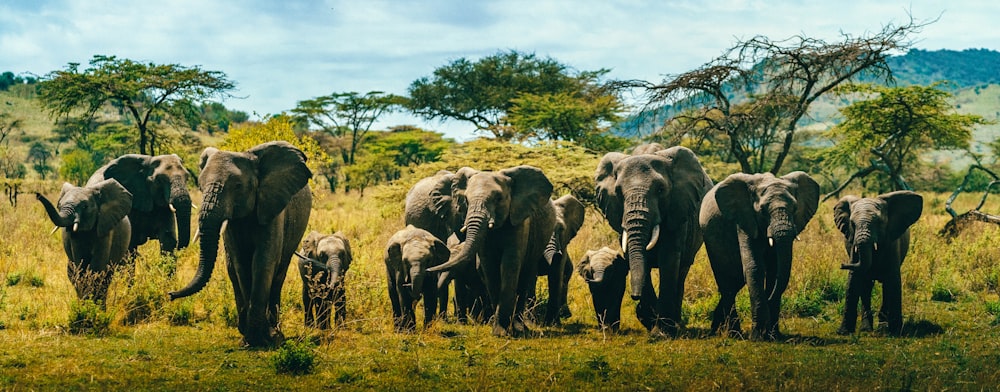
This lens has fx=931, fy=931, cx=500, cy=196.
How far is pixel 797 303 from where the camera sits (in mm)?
12672

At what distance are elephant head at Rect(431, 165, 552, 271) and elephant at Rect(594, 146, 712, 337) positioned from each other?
2.76 feet

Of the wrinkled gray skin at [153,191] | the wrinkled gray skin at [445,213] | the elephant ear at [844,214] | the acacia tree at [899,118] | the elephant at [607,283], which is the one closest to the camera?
the wrinkled gray skin at [445,213]

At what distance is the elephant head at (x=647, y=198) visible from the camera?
9.88 m

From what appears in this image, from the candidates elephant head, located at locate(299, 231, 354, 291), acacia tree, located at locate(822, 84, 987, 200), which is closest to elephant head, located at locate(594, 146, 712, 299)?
elephant head, located at locate(299, 231, 354, 291)

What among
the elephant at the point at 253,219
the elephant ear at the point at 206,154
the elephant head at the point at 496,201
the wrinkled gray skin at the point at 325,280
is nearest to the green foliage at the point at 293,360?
the elephant at the point at 253,219

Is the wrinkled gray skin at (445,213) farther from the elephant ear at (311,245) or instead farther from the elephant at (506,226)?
the elephant ear at (311,245)

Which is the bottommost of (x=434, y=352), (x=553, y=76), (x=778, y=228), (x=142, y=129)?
(x=434, y=352)

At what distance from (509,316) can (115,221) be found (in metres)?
4.98

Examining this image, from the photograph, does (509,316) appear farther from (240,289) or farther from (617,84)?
(617,84)

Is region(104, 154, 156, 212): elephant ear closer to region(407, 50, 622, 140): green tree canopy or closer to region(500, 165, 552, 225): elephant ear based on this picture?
region(500, 165, 552, 225): elephant ear

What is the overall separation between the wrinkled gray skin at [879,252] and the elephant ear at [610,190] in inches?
106

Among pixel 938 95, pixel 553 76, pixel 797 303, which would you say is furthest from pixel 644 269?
pixel 553 76

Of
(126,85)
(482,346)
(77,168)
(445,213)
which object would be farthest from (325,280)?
(77,168)

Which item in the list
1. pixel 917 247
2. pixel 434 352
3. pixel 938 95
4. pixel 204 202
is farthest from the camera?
pixel 938 95
